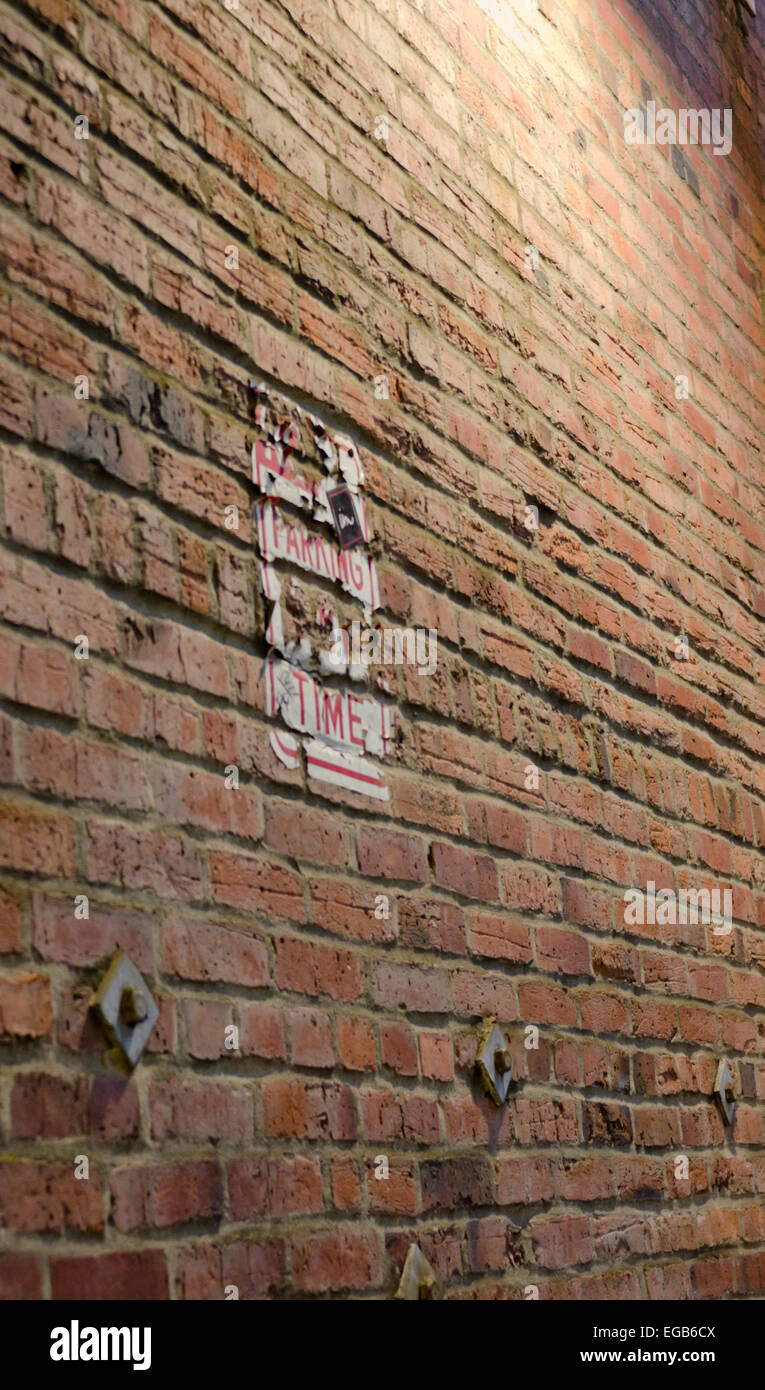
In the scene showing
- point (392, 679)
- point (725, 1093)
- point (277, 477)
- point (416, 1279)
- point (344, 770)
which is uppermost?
point (277, 477)

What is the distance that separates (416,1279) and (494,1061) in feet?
1.09

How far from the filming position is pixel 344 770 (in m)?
1.75

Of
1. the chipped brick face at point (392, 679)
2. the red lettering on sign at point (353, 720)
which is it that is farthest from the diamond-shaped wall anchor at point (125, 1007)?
the red lettering on sign at point (353, 720)

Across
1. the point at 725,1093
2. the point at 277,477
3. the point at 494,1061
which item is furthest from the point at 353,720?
the point at 725,1093

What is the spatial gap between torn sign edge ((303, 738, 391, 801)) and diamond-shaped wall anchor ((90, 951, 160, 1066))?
15.5 inches

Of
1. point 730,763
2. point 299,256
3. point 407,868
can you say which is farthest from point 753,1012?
point 299,256

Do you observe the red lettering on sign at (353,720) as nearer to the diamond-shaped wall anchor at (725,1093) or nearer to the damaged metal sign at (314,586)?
the damaged metal sign at (314,586)

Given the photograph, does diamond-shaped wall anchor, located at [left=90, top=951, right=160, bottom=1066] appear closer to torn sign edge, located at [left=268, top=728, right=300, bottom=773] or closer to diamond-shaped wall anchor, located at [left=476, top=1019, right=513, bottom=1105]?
torn sign edge, located at [left=268, top=728, right=300, bottom=773]

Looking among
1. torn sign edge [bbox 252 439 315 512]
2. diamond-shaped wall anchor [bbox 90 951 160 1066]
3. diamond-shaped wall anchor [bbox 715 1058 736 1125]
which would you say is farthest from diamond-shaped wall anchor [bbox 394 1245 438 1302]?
diamond-shaped wall anchor [bbox 715 1058 736 1125]

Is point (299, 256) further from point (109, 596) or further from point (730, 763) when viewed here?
point (730, 763)

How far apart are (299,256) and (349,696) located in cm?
57

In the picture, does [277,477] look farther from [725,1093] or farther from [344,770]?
[725,1093]

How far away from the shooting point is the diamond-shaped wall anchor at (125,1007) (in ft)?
4.36

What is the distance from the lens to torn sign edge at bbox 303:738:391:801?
1702mm
